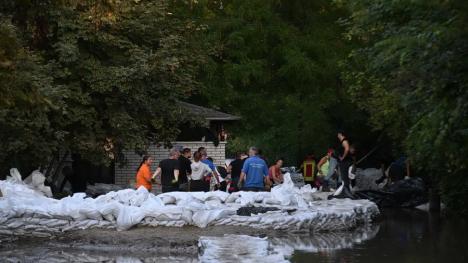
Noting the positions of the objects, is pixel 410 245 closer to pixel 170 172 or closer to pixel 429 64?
pixel 170 172

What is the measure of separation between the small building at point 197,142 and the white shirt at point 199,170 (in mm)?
8619

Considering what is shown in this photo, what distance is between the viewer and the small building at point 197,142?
1249 inches

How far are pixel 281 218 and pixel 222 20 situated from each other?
52.9 ft

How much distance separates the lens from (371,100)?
24.9m

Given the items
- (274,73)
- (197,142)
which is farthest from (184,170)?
(274,73)

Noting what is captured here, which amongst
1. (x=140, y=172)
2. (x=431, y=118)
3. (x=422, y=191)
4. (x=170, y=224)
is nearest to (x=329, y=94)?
(x=422, y=191)

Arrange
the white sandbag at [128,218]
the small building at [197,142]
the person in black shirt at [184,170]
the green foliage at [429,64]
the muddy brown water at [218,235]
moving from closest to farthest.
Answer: the green foliage at [429,64] → the muddy brown water at [218,235] → the white sandbag at [128,218] → the person in black shirt at [184,170] → the small building at [197,142]

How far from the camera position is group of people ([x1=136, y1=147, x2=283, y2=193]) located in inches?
827

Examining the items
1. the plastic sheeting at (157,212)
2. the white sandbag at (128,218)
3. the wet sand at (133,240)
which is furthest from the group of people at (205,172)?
the white sandbag at (128,218)

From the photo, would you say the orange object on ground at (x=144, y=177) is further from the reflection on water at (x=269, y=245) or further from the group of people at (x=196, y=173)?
the reflection on water at (x=269, y=245)

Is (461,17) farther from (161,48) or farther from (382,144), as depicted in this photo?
(382,144)

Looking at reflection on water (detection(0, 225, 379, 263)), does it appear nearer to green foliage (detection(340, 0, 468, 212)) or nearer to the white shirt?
green foliage (detection(340, 0, 468, 212))

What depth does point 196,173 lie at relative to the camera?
22172 millimetres

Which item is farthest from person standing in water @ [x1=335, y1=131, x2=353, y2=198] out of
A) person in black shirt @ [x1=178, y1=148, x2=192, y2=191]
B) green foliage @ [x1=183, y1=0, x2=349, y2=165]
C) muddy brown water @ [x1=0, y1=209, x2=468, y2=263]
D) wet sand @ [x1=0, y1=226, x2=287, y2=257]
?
green foliage @ [x1=183, y1=0, x2=349, y2=165]
